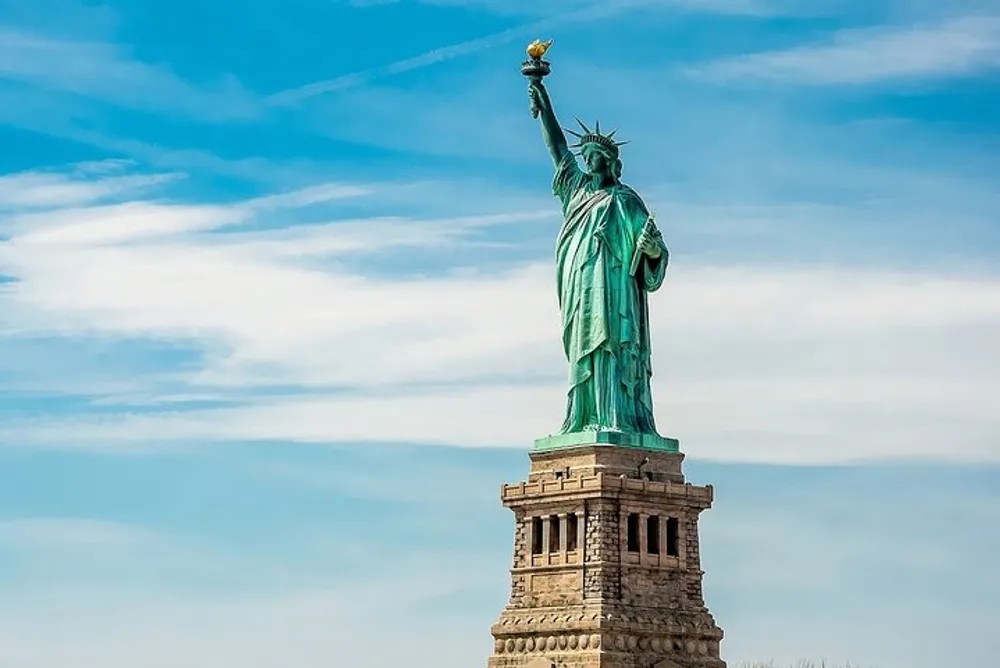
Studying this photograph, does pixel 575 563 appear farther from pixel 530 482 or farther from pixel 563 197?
pixel 563 197

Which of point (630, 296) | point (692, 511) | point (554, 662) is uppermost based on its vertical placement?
point (630, 296)

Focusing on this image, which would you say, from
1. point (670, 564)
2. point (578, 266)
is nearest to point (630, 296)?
point (578, 266)

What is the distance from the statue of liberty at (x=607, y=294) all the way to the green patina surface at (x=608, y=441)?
204 mm

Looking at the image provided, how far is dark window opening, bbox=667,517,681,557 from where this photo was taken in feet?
234

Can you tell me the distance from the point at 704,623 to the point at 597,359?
767 centimetres

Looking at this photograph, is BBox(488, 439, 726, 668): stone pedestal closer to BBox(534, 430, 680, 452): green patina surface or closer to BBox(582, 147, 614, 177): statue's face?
BBox(534, 430, 680, 452): green patina surface

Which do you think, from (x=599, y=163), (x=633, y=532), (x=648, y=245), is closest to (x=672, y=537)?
(x=633, y=532)

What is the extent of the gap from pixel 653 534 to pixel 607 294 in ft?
21.7

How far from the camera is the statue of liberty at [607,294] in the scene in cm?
7162

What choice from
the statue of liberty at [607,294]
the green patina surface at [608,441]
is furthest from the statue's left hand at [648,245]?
the green patina surface at [608,441]

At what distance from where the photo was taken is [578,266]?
72.7m

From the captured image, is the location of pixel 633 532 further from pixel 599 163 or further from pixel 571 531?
pixel 599 163

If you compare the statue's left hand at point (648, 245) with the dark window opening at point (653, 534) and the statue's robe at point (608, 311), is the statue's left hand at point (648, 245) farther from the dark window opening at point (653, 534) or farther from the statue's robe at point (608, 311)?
the dark window opening at point (653, 534)

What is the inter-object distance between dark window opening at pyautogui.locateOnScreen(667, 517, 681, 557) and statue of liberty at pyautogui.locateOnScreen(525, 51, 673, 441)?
90.2 inches
